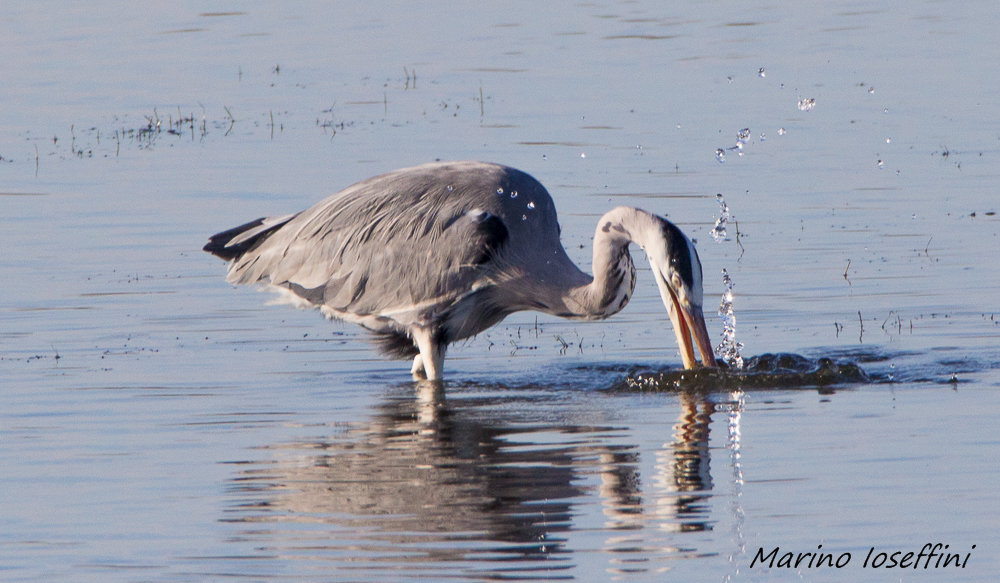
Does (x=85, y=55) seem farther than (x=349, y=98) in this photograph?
Yes

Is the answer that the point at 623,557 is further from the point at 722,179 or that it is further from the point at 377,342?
the point at 722,179

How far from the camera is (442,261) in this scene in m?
9.73

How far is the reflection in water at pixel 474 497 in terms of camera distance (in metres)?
6.14

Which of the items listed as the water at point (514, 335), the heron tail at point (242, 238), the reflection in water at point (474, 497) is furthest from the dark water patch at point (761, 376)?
the heron tail at point (242, 238)

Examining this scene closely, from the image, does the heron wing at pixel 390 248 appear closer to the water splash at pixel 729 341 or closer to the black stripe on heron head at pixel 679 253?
the black stripe on heron head at pixel 679 253

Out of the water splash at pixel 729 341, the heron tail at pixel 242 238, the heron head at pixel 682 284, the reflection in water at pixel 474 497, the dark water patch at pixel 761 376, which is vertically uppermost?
the heron tail at pixel 242 238

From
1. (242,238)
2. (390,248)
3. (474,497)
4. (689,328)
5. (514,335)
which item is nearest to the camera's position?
(474,497)

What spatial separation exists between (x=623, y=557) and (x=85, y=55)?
65.9ft

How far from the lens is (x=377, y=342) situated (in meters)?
10.5

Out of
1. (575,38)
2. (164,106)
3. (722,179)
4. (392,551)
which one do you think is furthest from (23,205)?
(575,38)

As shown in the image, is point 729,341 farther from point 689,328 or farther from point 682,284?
point 682,284

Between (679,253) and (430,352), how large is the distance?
1.88 metres

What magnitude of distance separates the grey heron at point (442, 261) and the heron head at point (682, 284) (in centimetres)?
3

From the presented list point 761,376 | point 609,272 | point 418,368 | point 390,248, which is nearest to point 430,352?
point 418,368
